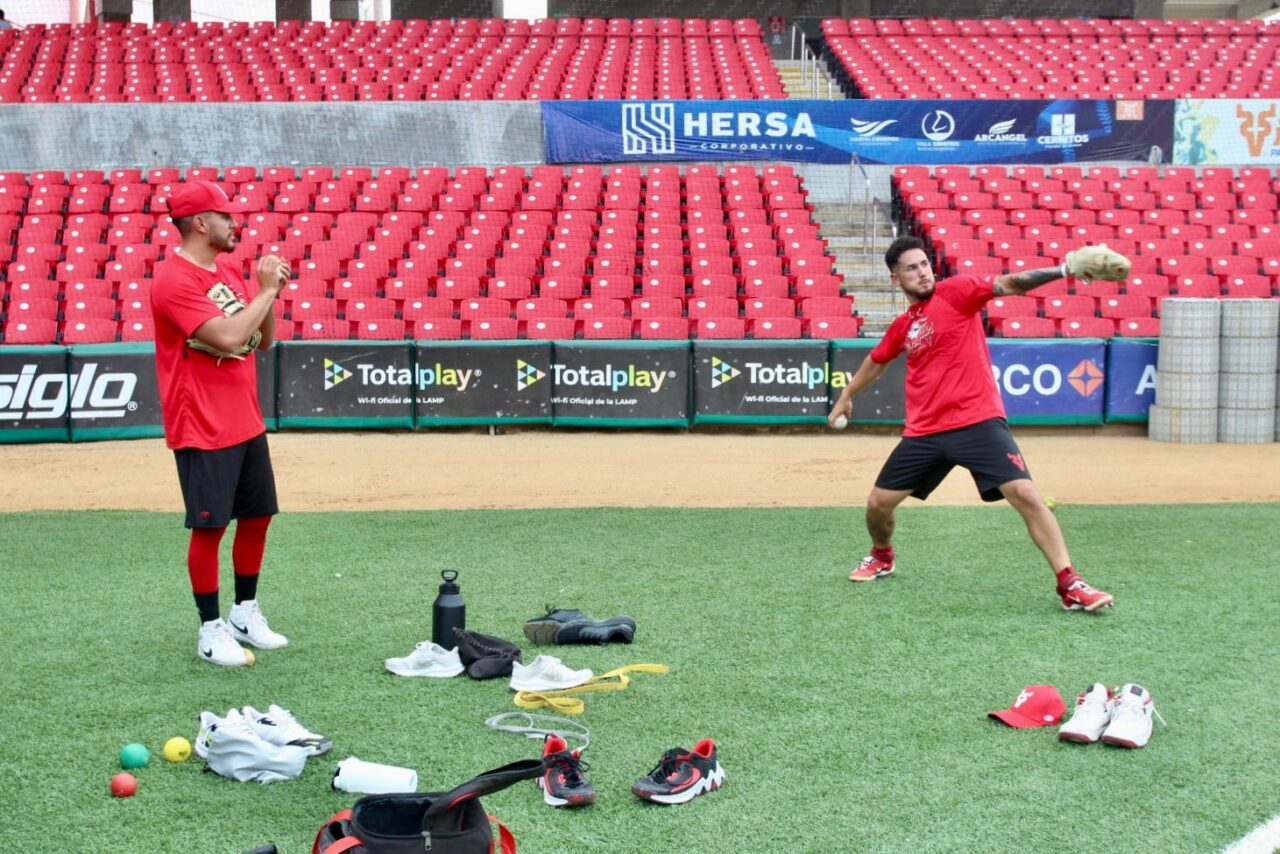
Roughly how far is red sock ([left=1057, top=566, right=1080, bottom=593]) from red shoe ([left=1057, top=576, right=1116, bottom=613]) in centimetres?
1

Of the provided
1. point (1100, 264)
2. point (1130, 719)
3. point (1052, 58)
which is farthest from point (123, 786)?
point (1052, 58)

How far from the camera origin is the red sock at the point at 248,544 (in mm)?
5922

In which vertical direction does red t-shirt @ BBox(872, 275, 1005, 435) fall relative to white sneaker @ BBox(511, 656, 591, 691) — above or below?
above

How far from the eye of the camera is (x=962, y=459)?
6914 mm

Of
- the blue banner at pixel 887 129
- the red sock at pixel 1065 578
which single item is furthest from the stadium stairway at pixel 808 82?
the red sock at pixel 1065 578

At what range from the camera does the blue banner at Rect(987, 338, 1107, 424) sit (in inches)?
578

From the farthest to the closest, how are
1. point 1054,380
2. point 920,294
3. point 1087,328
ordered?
point 1087,328 < point 1054,380 < point 920,294

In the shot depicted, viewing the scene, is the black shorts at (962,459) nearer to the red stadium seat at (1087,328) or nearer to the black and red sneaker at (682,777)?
the black and red sneaker at (682,777)

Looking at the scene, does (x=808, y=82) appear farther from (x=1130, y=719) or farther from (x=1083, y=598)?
(x=1130, y=719)

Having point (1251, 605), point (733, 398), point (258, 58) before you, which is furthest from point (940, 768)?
point (258, 58)

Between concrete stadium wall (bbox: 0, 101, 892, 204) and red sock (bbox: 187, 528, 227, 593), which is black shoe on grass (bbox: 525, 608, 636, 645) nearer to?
red sock (bbox: 187, 528, 227, 593)

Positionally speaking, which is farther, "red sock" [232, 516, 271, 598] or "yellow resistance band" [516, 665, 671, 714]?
"red sock" [232, 516, 271, 598]

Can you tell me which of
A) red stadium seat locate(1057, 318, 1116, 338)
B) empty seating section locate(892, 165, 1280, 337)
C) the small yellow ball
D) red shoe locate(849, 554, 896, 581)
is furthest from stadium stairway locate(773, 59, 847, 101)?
the small yellow ball

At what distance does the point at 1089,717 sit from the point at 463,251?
14.7 meters
